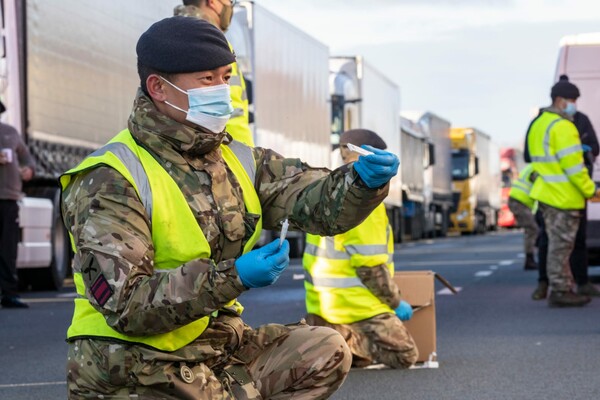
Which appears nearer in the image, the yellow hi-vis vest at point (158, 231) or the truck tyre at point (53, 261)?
the yellow hi-vis vest at point (158, 231)

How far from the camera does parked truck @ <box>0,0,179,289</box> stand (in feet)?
55.5

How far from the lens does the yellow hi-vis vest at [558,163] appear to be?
14.0 metres

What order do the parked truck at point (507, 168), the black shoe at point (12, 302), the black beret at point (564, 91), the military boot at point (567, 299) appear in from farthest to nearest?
the parked truck at point (507, 168)
the black shoe at point (12, 302)
the military boot at point (567, 299)
the black beret at point (564, 91)

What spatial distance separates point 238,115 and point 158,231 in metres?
3.87

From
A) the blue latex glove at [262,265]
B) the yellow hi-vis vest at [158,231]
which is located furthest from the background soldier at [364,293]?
the blue latex glove at [262,265]

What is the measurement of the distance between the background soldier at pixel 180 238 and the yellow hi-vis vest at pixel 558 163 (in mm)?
9342

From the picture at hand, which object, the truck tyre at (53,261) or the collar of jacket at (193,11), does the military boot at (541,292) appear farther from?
the collar of jacket at (193,11)

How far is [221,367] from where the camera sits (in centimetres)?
480

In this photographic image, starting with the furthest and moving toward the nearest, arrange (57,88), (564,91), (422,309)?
(57,88) → (564,91) → (422,309)

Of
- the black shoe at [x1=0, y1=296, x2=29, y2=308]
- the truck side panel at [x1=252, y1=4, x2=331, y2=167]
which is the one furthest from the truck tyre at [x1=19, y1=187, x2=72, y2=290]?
the truck side panel at [x1=252, y1=4, x2=331, y2=167]

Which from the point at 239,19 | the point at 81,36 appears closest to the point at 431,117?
the point at 239,19

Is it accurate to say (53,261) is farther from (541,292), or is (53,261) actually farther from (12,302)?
(541,292)

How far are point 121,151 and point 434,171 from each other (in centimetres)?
4904

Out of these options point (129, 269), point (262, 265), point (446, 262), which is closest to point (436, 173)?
point (446, 262)
